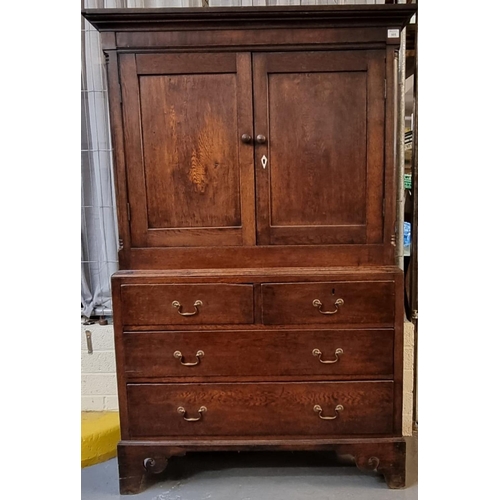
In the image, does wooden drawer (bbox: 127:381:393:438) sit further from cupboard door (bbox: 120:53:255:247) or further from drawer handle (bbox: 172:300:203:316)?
cupboard door (bbox: 120:53:255:247)

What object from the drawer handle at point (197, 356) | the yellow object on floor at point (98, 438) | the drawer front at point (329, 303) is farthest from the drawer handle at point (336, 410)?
the yellow object on floor at point (98, 438)

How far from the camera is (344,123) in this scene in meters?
1.52

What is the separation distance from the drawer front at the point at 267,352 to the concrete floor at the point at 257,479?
0.46m

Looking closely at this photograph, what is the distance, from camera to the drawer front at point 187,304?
1550mm

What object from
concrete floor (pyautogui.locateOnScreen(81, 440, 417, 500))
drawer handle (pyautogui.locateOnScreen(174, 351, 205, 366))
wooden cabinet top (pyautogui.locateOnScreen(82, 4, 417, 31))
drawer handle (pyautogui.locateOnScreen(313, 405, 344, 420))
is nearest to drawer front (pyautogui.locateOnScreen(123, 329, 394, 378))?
drawer handle (pyautogui.locateOnScreen(174, 351, 205, 366))

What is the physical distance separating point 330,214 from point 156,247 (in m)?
0.62

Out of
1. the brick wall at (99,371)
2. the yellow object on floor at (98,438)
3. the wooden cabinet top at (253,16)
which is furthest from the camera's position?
the brick wall at (99,371)

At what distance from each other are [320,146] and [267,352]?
2.40ft

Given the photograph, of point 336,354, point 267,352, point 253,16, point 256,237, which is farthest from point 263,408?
point 253,16

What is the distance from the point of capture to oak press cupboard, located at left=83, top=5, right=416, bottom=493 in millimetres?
1496

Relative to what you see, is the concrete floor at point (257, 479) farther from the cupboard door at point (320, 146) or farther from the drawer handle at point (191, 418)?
the cupboard door at point (320, 146)

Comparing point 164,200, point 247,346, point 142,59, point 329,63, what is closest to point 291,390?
point 247,346

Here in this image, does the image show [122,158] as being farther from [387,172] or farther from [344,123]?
[387,172]

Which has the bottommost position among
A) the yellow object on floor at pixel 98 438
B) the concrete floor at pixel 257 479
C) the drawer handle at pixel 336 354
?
the concrete floor at pixel 257 479
